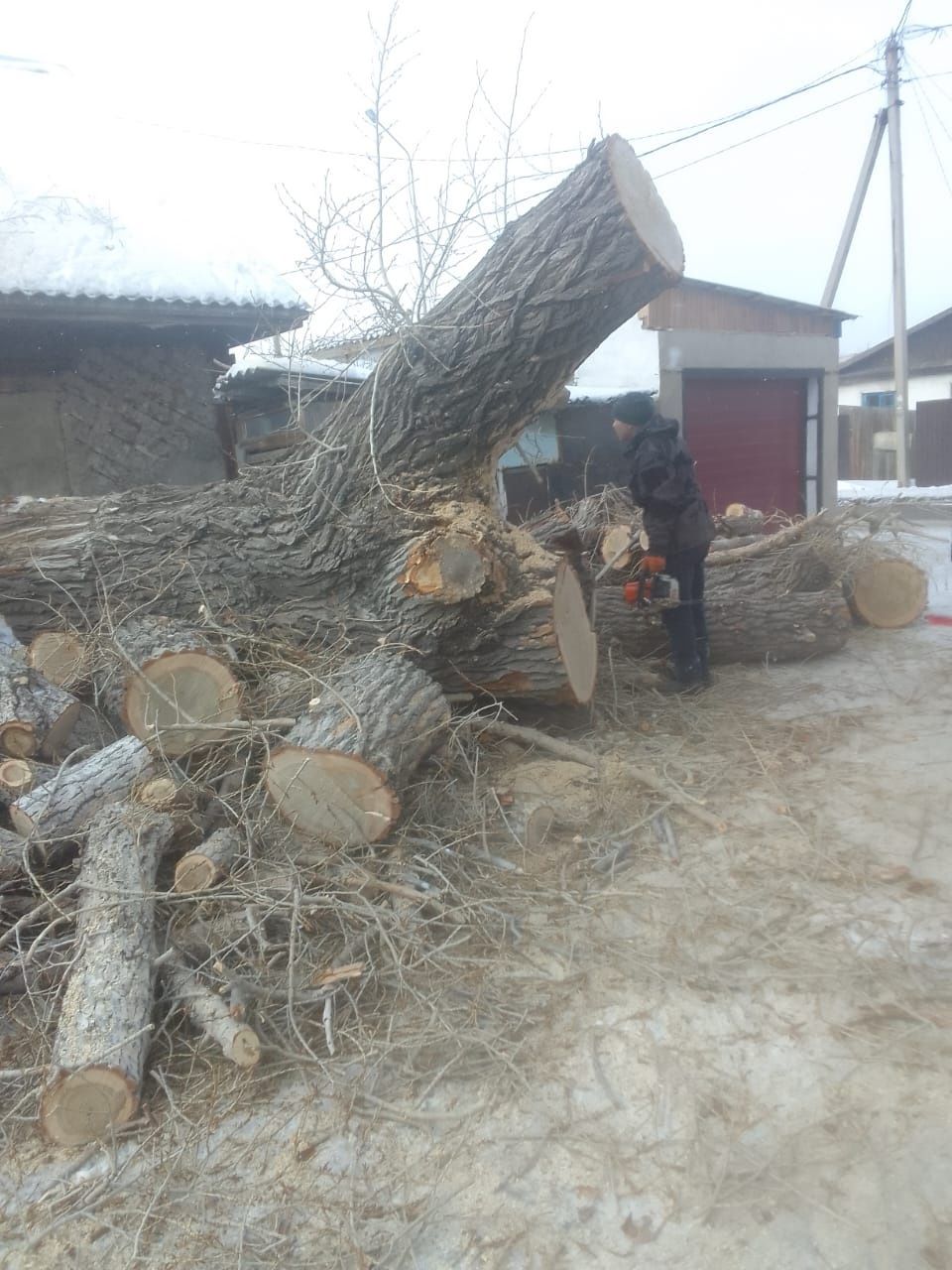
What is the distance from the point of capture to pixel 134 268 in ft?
21.7

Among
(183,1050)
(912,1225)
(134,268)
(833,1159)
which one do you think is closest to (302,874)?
(183,1050)

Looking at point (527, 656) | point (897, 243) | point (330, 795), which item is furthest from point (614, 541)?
point (897, 243)

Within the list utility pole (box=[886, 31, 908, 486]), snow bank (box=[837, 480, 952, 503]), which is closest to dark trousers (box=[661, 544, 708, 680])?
snow bank (box=[837, 480, 952, 503])

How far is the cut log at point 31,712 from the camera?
3537 mm

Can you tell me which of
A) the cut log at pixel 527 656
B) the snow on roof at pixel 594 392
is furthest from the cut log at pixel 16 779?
the snow on roof at pixel 594 392

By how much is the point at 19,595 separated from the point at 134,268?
3.36 m

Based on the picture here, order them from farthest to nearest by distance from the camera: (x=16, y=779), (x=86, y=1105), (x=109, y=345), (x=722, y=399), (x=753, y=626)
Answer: (x=722, y=399)
(x=109, y=345)
(x=753, y=626)
(x=16, y=779)
(x=86, y=1105)

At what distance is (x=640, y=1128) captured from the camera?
215cm

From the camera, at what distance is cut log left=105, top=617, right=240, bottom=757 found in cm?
354

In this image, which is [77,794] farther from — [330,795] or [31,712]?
[330,795]

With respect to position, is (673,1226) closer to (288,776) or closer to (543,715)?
(288,776)

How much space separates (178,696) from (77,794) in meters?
0.58

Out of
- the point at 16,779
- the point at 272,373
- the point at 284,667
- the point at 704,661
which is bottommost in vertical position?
the point at 704,661

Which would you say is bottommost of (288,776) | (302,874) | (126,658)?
(302,874)
